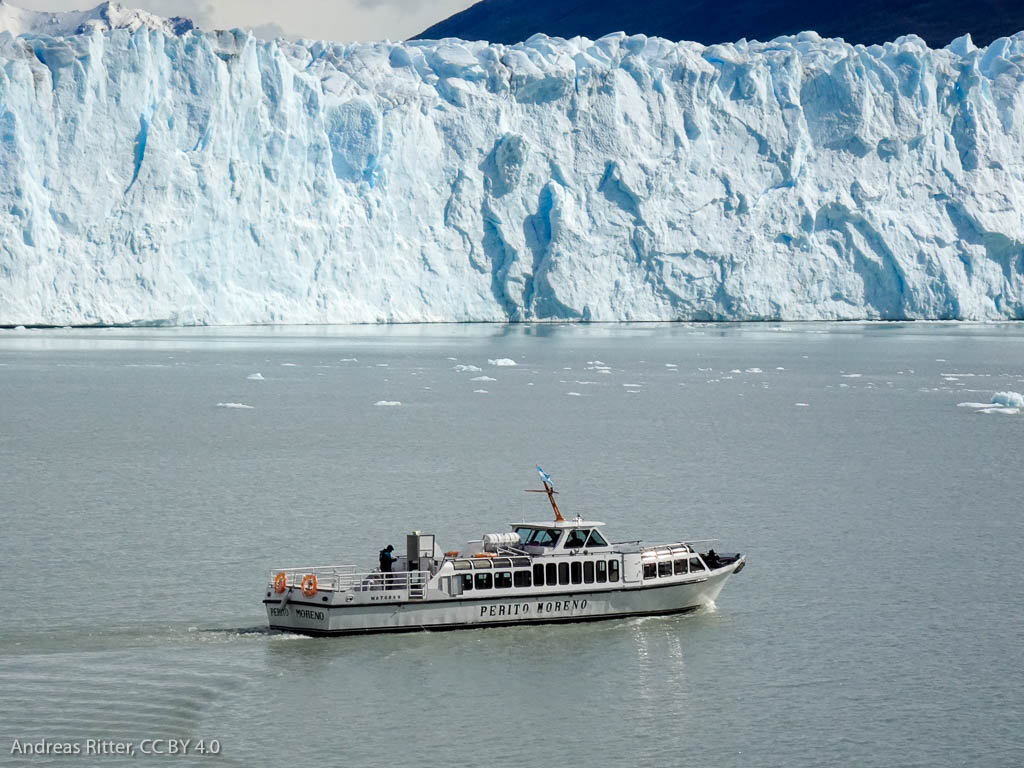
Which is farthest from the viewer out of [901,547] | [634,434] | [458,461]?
[634,434]

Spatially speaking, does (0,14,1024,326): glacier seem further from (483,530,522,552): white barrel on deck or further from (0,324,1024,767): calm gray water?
(483,530,522,552): white barrel on deck

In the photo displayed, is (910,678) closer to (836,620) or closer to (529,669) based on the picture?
(836,620)

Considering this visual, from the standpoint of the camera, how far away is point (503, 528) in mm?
19250

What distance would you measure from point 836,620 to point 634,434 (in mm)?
16669

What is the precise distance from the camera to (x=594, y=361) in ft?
189

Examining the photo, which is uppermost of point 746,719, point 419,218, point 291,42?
point 291,42

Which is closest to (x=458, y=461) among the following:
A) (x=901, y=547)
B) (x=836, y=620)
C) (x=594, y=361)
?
(x=901, y=547)

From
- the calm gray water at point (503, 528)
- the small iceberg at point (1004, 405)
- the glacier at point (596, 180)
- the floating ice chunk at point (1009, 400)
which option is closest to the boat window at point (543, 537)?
the calm gray water at point (503, 528)

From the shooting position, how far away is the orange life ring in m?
14.0

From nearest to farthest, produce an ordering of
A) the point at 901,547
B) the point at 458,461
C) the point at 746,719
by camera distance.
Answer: the point at 746,719
the point at 901,547
the point at 458,461

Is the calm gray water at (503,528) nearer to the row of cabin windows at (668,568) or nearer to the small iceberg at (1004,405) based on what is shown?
the row of cabin windows at (668,568)

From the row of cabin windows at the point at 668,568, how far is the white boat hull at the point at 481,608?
6.1 inches

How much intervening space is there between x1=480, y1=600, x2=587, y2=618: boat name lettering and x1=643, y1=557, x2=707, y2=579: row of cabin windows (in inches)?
34.8

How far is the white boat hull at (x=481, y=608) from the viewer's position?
1398cm
